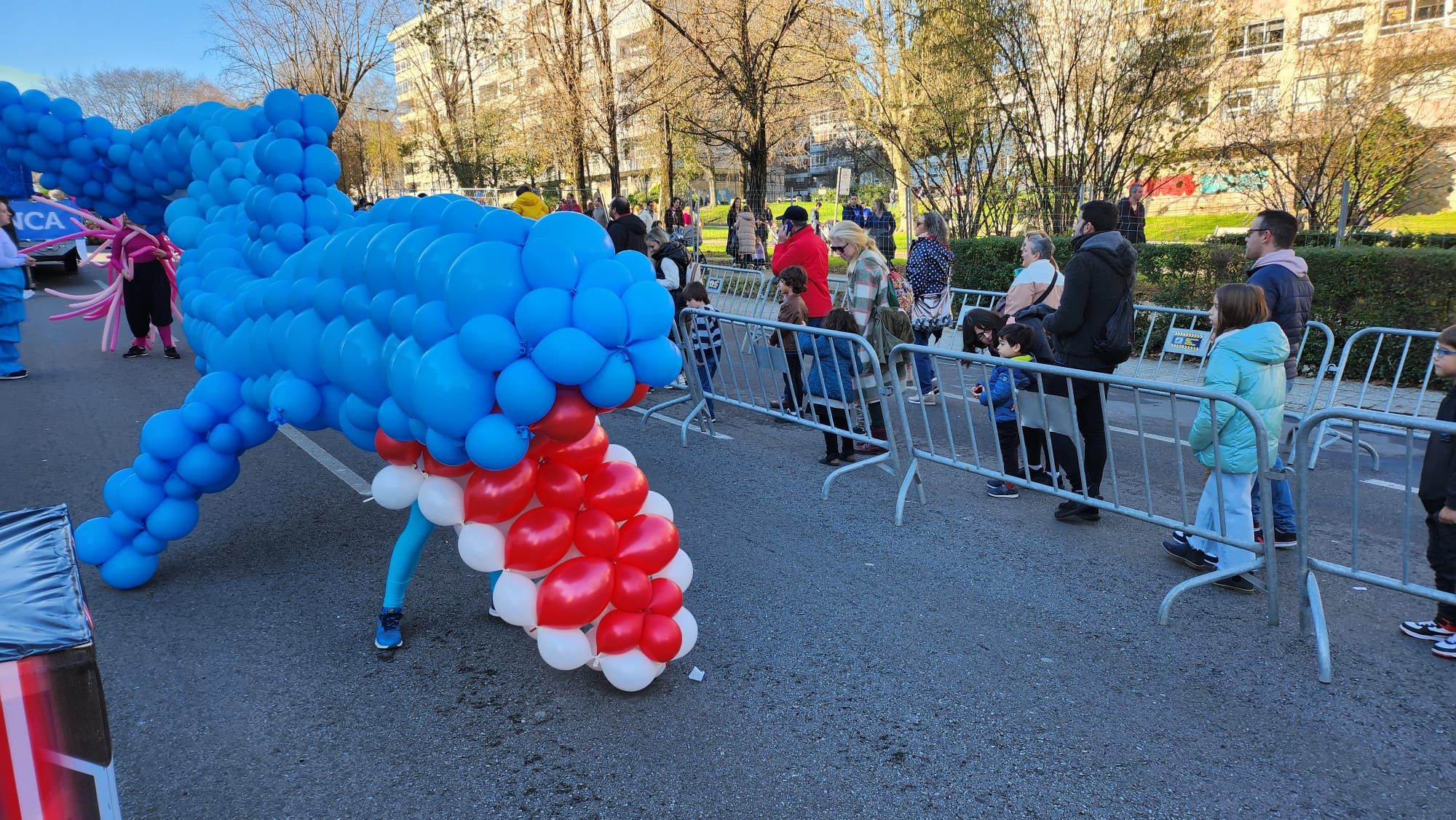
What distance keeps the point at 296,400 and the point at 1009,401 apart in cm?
398

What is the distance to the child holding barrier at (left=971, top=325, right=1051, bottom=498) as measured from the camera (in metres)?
5.56

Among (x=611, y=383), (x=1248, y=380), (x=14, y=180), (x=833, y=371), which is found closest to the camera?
(x=611, y=383)

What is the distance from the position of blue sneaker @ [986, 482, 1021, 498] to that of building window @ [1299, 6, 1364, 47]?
1503 cm


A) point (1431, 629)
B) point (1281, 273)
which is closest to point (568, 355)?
point (1431, 629)

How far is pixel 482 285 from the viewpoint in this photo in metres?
2.98

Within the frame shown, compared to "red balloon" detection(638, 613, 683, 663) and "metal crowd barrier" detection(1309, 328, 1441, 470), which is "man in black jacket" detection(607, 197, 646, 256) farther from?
"red balloon" detection(638, 613, 683, 663)

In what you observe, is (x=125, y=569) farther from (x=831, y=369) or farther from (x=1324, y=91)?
(x=1324, y=91)

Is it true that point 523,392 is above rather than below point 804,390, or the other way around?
above

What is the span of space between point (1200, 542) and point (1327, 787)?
2.02 meters

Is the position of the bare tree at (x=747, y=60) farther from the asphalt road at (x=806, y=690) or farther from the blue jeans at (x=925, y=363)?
the asphalt road at (x=806, y=690)

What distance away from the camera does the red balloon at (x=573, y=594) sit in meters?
3.31

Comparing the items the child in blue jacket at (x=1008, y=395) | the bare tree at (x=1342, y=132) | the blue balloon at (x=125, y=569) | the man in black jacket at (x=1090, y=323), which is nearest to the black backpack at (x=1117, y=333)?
the man in black jacket at (x=1090, y=323)

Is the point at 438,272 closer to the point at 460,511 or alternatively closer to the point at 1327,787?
the point at 460,511

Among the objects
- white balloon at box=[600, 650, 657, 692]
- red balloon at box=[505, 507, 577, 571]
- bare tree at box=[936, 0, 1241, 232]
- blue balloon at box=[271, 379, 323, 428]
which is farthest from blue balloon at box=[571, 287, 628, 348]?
bare tree at box=[936, 0, 1241, 232]
